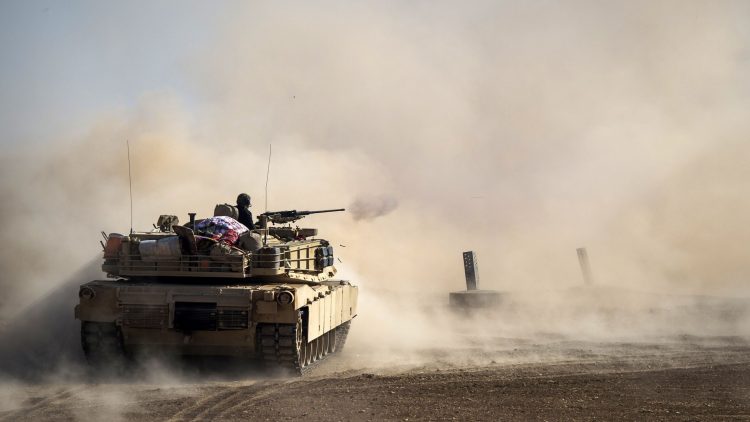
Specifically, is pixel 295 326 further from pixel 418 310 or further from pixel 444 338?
pixel 418 310

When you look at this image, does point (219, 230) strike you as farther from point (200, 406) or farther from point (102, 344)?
point (200, 406)

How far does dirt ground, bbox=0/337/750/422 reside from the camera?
916 centimetres

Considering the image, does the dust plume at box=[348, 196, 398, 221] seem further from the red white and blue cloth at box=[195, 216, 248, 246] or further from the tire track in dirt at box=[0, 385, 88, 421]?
the tire track in dirt at box=[0, 385, 88, 421]

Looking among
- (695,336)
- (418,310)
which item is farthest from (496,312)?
(695,336)

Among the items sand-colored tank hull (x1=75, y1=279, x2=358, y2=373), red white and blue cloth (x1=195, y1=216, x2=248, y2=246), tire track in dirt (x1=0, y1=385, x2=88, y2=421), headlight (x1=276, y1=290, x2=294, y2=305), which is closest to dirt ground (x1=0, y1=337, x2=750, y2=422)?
tire track in dirt (x1=0, y1=385, x2=88, y2=421)

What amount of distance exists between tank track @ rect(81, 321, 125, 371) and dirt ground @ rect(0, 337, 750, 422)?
519 millimetres

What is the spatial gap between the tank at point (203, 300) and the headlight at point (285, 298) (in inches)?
0.6

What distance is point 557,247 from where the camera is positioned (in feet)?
97.8

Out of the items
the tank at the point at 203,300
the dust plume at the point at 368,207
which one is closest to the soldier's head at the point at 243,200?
the tank at the point at 203,300

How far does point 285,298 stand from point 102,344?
9.15ft

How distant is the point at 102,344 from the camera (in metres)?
12.8

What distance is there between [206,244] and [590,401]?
6.36 m

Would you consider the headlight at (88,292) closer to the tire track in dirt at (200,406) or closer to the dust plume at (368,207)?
the tire track in dirt at (200,406)

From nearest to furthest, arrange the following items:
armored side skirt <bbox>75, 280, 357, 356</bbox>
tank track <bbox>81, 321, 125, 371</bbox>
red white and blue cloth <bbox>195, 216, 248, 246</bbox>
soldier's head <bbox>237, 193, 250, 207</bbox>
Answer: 1. armored side skirt <bbox>75, 280, 357, 356</bbox>
2. tank track <bbox>81, 321, 125, 371</bbox>
3. red white and blue cloth <bbox>195, 216, 248, 246</bbox>
4. soldier's head <bbox>237, 193, 250, 207</bbox>
